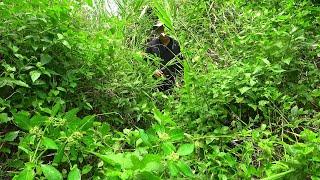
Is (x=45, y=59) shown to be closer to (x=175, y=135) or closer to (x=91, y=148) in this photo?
(x=91, y=148)

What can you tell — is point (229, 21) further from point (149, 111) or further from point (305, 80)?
point (305, 80)

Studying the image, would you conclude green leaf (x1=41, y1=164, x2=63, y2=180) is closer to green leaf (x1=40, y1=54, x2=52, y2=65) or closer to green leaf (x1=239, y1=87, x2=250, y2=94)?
green leaf (x1=40, y1=54, x2=52, y2=65)

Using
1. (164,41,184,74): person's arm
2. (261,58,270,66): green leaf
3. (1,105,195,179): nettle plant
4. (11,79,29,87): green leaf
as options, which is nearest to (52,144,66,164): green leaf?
(1,105,195,179): nettle plant

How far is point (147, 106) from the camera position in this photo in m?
2.13

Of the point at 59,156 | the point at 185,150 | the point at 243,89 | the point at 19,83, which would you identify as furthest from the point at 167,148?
the point at 19,83

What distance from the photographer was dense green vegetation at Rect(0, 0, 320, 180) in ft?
3.66

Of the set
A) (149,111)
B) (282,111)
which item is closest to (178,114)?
(149,111)

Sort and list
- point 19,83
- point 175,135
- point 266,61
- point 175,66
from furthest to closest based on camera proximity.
Result: 1. point 175,66
2. point 266,61
3. point 19,83
4. point 175,135

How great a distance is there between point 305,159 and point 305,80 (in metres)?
0.62

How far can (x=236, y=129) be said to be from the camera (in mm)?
1504

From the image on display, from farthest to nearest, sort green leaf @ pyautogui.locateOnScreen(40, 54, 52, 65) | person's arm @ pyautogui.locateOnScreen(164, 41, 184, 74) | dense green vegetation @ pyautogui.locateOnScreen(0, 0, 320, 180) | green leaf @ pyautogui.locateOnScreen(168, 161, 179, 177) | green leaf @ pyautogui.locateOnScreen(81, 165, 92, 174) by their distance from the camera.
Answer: person's arm @ pyautogui.locateOnScreen(164, 41, 184, 74)
green leaf @ pyautogui.locateOnScreen(40, 54, 52, 65)
green leaf @ pyautogui.locateOnScreen(81, 165, 92, 174)
dense green vegetation @ pyautogui.locateOnScreen(0, 0, 320, 180)
green leaf @ pyautogui.locateOnScreen(168, 161, 179, 177)

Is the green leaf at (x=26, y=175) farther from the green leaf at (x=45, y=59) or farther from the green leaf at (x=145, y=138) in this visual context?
the green leaf at (x=45, y=59)

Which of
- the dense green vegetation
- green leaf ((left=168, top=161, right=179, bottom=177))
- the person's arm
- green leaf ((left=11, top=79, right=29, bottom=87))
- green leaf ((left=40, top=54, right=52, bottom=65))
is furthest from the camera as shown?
the person's arm

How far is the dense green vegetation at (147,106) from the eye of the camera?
1116 millimetres
